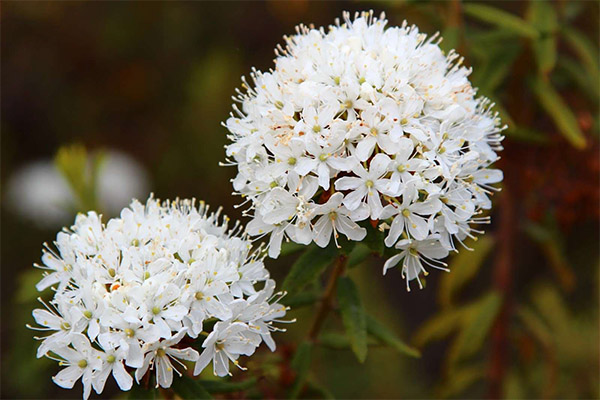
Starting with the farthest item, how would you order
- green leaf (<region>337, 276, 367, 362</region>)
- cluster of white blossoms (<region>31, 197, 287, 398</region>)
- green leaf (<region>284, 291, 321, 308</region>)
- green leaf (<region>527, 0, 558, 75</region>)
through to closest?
green leaf (<region>527, 0, 558, 75</region>) → green leaf (<region>284, 291, 321, 308</region>) → green leaf (<region>337, 276, 367, 362</region>) → cluster of white blossoms (<region>31, 197, 287, 398</region>)

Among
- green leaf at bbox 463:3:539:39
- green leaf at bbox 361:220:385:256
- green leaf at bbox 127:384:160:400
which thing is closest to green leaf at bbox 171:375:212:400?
green leaf at bbox 127:384:160:400

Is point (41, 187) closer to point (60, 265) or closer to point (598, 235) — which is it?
point (60, 265)

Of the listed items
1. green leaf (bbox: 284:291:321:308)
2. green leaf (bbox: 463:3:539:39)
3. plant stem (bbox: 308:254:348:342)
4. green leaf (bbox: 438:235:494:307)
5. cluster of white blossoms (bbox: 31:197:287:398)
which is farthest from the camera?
green leaf (bbox: 438:235:494:307)

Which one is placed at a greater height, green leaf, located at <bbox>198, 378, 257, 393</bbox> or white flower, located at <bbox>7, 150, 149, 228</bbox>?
white flower, located at <bbox>7, 150, 149, 228</bbox>

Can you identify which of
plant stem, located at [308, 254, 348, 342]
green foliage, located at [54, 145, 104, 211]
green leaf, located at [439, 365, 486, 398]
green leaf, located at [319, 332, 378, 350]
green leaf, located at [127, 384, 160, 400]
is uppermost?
green foliage, located at [54, 145, 104, 211]

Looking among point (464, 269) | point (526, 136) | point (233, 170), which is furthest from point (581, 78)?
point (233, 170)

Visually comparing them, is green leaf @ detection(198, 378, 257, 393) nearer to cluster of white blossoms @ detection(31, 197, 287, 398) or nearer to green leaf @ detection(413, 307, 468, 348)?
cluster of white blossoms @ detection(31, 197, 287, 398)

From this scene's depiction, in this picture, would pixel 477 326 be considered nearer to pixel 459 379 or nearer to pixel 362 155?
pixel 459 379

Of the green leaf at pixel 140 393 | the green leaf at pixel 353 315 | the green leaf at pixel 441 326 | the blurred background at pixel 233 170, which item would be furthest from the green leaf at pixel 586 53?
the green leaf at pixel 140 393
